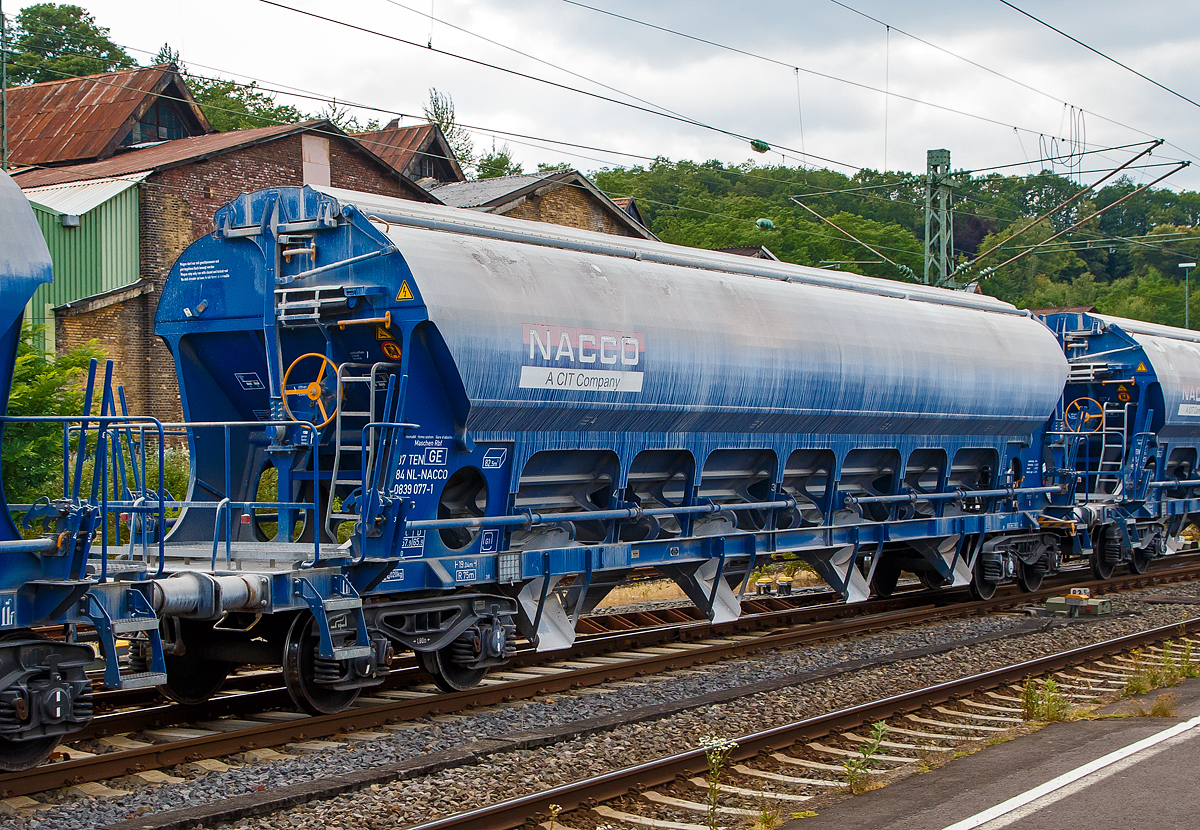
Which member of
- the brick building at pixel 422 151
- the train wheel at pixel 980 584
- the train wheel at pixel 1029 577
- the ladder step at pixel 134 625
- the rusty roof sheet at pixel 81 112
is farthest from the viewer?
the brick building at pixel 422 151

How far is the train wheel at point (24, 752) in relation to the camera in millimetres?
7492

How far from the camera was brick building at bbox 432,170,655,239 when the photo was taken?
35.2 metres

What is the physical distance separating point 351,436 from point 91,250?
19165 mm

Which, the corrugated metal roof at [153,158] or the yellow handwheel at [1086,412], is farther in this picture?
the corrugated metal roof at [153,158]

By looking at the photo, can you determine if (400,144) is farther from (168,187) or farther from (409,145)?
(168,187)

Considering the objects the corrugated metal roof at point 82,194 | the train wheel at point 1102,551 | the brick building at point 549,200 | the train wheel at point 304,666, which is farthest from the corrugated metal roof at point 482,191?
the train wheel at point 304,666

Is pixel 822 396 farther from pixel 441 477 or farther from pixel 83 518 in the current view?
pixel 83 518

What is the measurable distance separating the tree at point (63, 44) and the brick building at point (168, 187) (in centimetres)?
3580

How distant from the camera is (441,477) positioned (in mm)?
10312

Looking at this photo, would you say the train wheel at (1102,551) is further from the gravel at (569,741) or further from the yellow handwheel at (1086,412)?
the gravel at (569,741)

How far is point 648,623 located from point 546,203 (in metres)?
23.8

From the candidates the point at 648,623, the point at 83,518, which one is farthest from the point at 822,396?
the point at 83,518

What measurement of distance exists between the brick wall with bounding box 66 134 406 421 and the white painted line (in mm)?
19737

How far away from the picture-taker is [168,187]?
2817 cm
